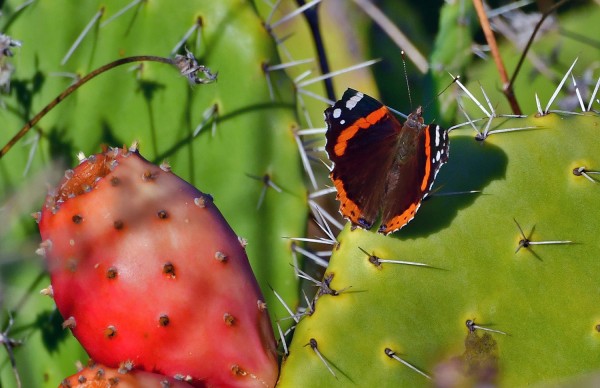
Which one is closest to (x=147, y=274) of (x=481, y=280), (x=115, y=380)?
(x=115, y=380)

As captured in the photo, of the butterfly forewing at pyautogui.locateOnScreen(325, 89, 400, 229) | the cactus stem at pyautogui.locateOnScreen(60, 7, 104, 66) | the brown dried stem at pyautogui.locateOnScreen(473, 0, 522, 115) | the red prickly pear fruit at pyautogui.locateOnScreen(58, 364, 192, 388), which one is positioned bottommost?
the brown dried stem at pyautogui.locateOnScreen(473, 0, 522, 115)

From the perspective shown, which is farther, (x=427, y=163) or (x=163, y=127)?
(x=163, y=127)

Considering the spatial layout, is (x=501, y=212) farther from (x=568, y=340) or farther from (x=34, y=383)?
(x=34, y=383)

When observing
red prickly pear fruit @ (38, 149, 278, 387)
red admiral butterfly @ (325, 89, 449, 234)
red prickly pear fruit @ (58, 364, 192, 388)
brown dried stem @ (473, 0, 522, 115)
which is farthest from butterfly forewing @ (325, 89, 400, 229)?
brown dried stem @ (473, 0, 522, 115)

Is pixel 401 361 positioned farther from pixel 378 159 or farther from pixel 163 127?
pixel 163 127

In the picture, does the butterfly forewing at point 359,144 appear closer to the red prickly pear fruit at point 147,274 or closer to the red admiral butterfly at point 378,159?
the red admiral butterfly at point 378,159

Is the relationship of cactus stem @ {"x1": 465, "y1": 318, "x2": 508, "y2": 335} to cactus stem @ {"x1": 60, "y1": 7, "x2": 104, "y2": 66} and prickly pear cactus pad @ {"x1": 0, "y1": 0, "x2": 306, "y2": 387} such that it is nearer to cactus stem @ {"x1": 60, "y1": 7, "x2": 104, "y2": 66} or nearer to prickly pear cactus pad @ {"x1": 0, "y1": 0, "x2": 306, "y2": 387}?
prickly pear cactus pad @ {"x1": 0, "y1": 0, "x2": 306, "y2": 387}

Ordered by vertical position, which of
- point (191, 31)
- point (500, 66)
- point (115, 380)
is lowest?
point (500, 66)
